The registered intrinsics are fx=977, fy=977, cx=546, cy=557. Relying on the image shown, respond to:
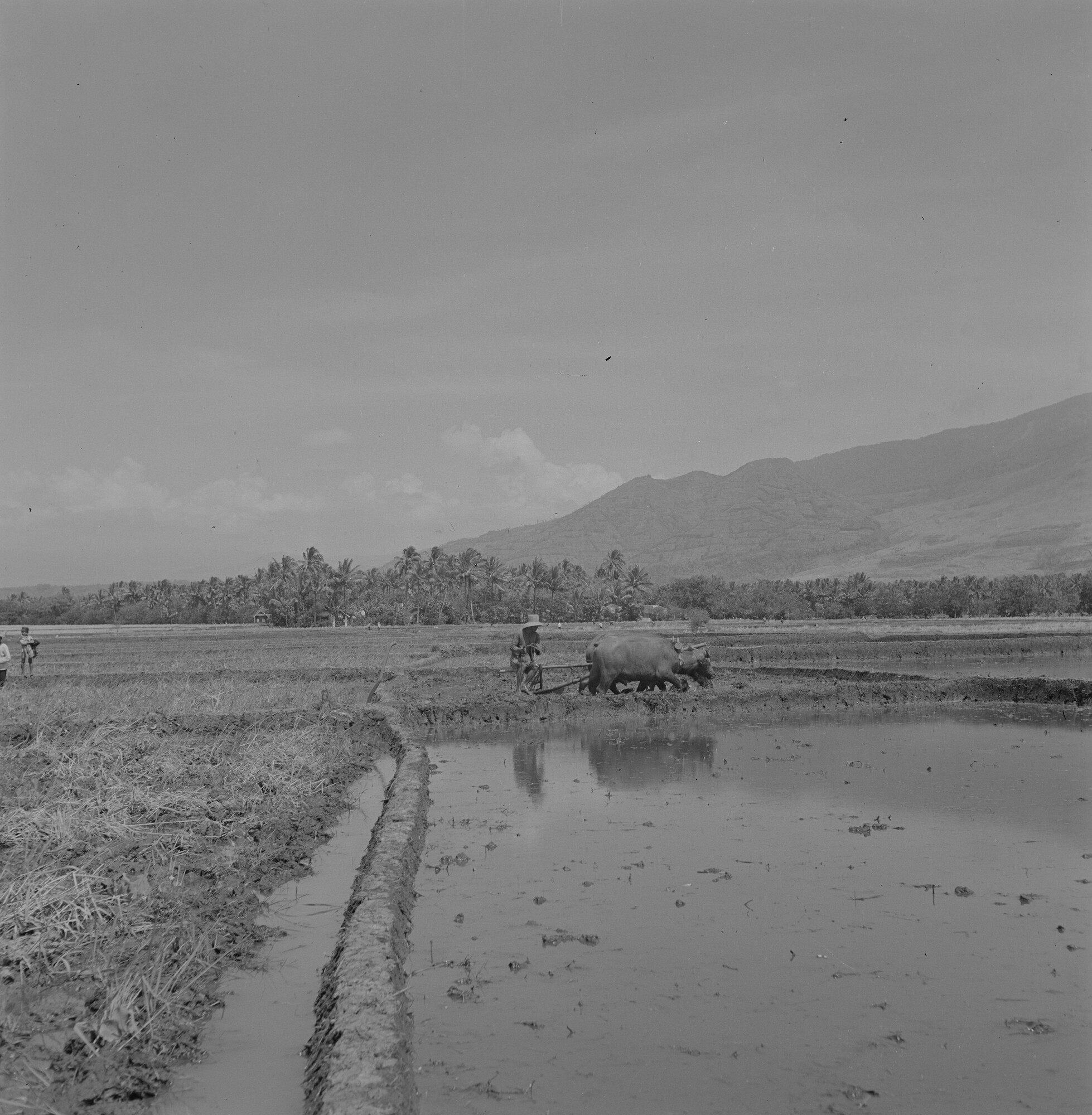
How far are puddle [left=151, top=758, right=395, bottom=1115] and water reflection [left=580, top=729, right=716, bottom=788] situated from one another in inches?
211

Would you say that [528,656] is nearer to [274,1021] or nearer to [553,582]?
[274,1021]

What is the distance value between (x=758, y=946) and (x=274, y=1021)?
3111 millimetres

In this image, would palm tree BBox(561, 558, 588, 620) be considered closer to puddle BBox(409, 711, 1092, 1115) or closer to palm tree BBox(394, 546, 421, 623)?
palm tree BBox(394, 546, 421, 623)

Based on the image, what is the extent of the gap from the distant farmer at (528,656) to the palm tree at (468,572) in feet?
218

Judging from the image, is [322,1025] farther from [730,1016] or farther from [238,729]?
[238,729]

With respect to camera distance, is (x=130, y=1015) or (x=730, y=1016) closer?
(x=130, y=1015)

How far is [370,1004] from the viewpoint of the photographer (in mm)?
5273

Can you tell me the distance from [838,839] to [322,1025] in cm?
567

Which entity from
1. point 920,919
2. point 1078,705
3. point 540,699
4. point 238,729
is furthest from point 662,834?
point 1078,705

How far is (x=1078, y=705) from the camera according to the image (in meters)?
19.6

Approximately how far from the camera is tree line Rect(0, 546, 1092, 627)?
8062 cm

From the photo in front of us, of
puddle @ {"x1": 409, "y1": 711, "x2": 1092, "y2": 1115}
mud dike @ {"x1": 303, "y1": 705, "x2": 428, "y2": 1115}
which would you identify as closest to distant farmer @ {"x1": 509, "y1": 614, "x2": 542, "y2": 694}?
puddle @ {"x1": 409, "y1": 711, "x2": 1092, "y2": 1115}

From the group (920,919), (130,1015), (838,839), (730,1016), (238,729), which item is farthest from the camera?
(238,729)

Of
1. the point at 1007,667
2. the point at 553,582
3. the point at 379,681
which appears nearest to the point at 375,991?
the point at 379,681
